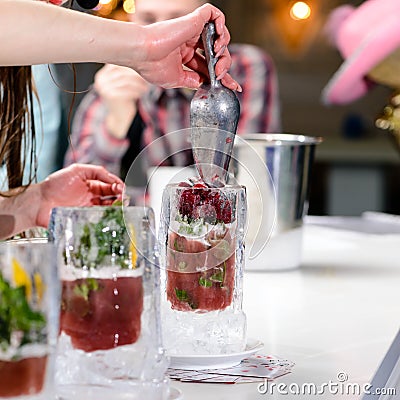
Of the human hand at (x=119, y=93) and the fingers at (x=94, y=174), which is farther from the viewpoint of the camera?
the human hand at (x=119, y=93)

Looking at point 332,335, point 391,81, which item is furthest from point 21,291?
point 391,81

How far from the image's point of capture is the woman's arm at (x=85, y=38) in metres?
0.63

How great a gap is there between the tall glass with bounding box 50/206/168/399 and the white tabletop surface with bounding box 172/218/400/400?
0.26ft

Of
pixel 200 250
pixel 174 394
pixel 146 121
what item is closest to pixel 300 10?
pixel 146 121

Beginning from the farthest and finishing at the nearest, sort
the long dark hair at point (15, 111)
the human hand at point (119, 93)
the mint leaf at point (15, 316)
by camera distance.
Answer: the human hand at point (119, 93) → the long dark hair at point (15, 111) → the mint leaf at point (15, 316)

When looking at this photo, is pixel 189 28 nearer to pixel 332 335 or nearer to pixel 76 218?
pixel 76 218

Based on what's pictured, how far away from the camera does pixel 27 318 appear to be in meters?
0.54

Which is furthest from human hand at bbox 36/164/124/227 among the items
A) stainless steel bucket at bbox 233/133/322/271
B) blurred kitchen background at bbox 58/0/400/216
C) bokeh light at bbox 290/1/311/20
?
blurred kitchen background at bbox 58/0/400/216

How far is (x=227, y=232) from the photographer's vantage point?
2.49 feet

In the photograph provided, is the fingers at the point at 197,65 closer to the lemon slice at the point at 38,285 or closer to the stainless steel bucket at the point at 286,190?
the lemon slice at the point at 38,285

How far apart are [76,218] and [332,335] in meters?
0.41

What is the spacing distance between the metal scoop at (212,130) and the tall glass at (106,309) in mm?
177

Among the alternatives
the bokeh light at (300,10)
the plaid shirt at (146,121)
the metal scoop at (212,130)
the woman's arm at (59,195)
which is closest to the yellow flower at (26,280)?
the metal scoop at (212,130)

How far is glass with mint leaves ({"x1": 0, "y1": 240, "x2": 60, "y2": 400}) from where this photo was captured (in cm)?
53
